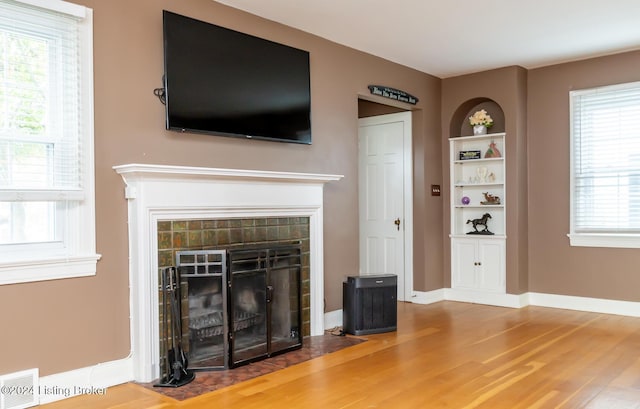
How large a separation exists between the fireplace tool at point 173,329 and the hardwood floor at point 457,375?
218mm

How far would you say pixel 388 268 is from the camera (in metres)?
6.33

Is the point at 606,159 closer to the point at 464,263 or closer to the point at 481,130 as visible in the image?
the point at 481,130

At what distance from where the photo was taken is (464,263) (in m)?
6.23

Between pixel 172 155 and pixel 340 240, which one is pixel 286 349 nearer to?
pixel 340 240

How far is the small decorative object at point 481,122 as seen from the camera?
6.10 m

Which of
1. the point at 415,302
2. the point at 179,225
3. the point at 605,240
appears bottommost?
the point at 415,302

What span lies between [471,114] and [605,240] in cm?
206

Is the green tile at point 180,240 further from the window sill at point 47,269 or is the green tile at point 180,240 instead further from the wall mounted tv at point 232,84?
the wall mounted tv at point 232,84

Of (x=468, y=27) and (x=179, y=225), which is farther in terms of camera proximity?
(x=468, y=27)

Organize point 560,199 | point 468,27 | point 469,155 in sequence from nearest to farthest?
point 468,27, point 560,199, point 469,155

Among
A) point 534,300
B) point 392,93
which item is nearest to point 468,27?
point 392,93

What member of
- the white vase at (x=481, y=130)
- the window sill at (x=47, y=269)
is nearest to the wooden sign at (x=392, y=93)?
the white vase at (x=481, y=130)

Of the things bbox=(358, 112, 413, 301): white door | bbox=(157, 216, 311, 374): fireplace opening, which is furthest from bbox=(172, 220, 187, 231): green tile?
bbox=(358, 112, 413, 301): white door

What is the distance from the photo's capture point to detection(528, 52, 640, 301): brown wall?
539 centimetres
